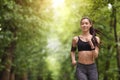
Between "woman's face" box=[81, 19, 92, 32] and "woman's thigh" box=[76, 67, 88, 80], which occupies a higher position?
"woman's face" box=[81, 19, 92, 32]

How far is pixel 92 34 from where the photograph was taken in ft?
28.6

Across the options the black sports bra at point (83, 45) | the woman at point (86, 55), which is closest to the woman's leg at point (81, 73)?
the woman at point (86, 55)

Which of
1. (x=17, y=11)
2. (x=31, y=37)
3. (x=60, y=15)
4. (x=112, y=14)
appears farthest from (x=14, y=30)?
(x=60, y=15)

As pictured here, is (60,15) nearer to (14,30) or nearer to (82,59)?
(14,30)

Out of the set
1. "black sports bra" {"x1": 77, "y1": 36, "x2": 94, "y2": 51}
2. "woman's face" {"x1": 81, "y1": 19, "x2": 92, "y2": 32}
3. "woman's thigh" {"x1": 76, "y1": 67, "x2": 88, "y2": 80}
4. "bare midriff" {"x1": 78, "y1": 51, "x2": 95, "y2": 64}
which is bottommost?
"woman's thigh" {"x1": 76, "y1": 67, "x2": 88, "y2": 80}

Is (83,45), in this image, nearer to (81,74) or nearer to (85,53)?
(85,53)

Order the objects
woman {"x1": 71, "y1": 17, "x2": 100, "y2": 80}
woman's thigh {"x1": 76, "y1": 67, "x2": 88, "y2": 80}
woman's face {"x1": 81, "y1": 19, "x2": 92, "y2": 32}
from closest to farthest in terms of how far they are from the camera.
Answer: woman's thigh {"x1": 76, "y1": 67, "x2": 88, "y2": 80} < woman {"x1": 71, "y1": 17, "x2": 100, "y2": 80} < woman's face {"x1": 81, "y1": 19, "x2": 92, "y2": 32}

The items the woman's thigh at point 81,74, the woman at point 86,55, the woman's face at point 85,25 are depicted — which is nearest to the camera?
the woman's thigh at point 81,74

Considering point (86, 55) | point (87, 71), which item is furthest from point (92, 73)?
point (86, 55)

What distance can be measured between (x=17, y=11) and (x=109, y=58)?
7014 mm

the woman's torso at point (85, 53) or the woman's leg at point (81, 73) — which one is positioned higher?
the woman's torso at point (85, 53)

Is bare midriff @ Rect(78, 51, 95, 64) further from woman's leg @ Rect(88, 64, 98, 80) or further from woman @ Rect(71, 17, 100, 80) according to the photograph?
woman's leg @ Rect(88, 64, 98, 80)

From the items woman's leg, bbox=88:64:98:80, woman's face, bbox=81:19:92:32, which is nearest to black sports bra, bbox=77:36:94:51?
woman's face, bbox=81:19:92:32

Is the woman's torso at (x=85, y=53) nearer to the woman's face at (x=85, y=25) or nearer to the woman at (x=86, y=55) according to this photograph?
the woman at (x=86, y=55)
